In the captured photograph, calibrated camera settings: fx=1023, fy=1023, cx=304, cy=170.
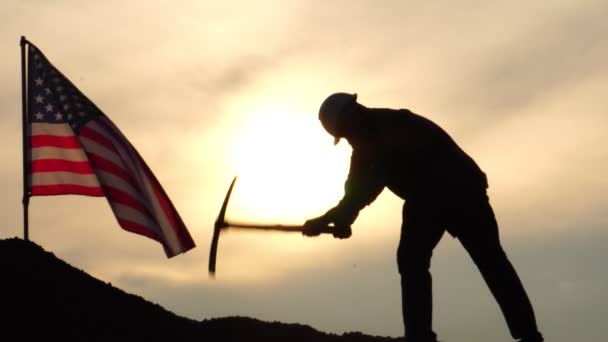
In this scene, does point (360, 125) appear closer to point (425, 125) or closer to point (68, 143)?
point (425, 125)

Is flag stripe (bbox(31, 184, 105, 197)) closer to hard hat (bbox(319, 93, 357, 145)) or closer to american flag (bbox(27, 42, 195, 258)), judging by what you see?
american flag (bbox(27, 42, 195, 258))

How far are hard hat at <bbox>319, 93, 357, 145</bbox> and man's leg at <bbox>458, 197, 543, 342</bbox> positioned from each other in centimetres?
170

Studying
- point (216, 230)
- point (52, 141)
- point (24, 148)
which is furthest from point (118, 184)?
point (216, 230)

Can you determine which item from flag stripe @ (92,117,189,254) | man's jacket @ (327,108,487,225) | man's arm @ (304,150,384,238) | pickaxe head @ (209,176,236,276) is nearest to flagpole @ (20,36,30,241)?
flag stripe @ (92,117,189,254)

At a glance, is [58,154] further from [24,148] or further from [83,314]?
[83,314]

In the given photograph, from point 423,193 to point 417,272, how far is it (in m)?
0.84

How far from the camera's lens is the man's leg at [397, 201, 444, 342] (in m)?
10.9

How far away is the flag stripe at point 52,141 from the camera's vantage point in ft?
50.5

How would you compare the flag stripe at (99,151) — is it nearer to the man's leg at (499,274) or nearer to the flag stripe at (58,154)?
the flag stripe at (58,154)

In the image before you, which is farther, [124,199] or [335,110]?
[124,199]

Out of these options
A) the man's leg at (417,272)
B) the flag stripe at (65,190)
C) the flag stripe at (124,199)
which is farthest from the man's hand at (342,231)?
the flag stripe at (65,190)

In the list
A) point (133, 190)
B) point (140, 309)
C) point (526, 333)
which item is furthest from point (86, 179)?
point (526, 333)

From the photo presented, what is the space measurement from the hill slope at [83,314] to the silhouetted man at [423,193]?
2077 millimetres

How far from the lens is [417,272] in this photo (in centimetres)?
1088
